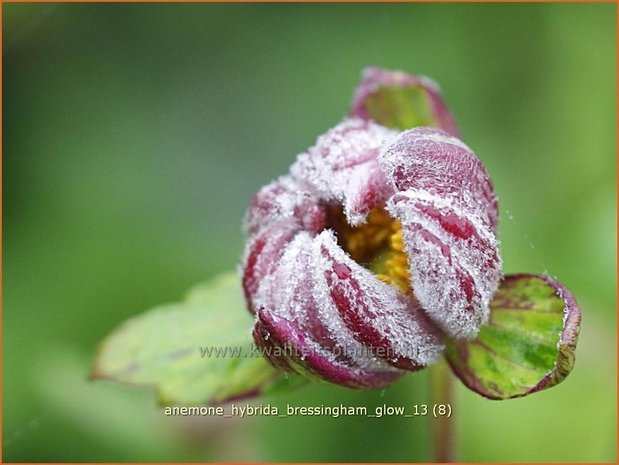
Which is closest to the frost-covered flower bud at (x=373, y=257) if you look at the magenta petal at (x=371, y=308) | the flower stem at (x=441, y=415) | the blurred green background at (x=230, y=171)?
the magenta petal at (x=371, y=308)

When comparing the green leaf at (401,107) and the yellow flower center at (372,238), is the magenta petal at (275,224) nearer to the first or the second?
the yellow flower center at (372,238)

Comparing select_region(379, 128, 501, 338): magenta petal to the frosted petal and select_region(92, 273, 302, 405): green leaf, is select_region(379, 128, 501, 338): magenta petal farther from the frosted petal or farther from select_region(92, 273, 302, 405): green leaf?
select_region(92, 273, 302, 405): green leaf

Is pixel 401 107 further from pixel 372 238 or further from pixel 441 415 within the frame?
pixel 441 415

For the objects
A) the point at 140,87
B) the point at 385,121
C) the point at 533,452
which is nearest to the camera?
the point at 385,121

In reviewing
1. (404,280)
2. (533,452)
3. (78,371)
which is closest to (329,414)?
(533,452)

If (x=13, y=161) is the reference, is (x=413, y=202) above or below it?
above

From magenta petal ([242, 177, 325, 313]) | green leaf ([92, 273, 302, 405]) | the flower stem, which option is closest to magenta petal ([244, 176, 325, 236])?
magenta petal ([242, 177, 325, 313])

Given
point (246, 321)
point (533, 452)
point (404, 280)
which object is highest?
point (404, 280)

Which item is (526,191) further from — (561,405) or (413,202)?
(413,202)
